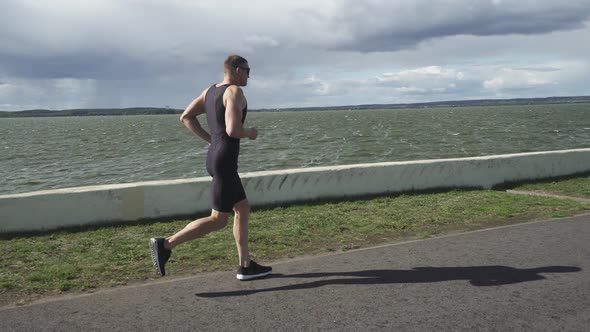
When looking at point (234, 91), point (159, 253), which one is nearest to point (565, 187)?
point (234, 91)

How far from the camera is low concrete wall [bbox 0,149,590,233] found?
6059mm

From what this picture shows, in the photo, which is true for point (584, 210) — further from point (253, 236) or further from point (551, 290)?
point (253, 236)

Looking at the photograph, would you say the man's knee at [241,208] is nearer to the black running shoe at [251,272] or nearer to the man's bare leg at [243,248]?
the man's bare leg at [243,248]

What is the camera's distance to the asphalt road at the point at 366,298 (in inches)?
129

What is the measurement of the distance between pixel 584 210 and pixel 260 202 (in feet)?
13.5

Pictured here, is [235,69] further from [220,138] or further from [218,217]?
[218,217]

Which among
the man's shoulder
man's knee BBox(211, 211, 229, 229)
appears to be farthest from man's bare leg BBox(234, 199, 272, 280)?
the man's shoulder

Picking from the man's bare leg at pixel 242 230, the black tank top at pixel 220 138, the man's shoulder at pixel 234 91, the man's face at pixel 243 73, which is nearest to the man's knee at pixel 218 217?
the man's bare leg at pixel 242 230

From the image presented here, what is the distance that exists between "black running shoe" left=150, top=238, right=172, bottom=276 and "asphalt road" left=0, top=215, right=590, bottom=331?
0.37ft

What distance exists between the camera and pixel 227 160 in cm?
407

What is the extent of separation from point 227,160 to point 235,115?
0.37 metres

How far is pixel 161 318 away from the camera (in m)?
3.40

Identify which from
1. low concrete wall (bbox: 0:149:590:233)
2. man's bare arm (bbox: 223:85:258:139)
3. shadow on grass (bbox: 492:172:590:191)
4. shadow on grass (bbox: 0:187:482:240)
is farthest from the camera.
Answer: shadow on grass (bbox: 492:172:590:191)

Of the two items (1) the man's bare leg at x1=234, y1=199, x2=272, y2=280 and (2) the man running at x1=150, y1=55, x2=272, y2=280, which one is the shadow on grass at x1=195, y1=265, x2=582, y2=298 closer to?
(1) the man's bare leg at x1=234, y1=199, x2=272, y2=280
